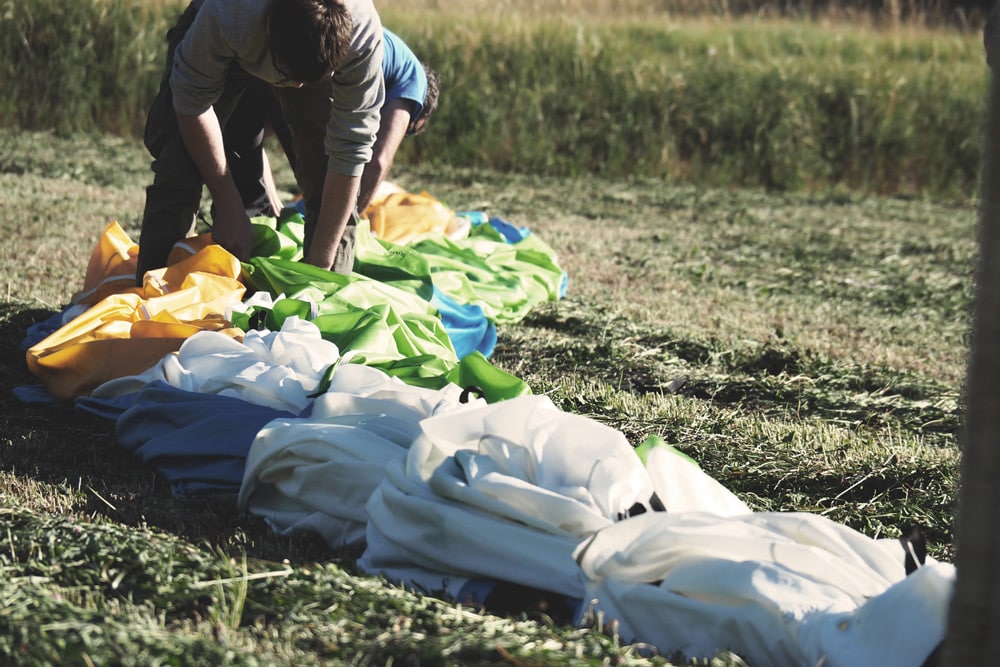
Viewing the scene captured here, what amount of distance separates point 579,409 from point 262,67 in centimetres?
155

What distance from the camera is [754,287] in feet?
21.2

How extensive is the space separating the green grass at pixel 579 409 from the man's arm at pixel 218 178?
854 millimetres

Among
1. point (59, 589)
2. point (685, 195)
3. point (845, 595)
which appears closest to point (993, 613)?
point (845, 595)

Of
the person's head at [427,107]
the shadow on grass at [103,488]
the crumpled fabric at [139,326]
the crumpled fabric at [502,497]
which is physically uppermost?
the person's head at [427,107]

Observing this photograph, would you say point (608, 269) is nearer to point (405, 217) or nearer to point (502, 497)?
point (405, 217)

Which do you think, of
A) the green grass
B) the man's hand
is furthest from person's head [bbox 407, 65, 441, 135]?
the man's hand

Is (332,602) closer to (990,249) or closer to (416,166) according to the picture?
(990,249)

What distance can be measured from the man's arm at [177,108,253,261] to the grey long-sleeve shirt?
61 millimetres

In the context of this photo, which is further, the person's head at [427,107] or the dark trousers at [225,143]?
the person's head at [427,107]

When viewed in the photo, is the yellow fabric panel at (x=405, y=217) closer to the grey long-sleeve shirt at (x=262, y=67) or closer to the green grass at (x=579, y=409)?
the green grass at (x=579, y=409)

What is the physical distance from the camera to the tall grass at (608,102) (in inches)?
445

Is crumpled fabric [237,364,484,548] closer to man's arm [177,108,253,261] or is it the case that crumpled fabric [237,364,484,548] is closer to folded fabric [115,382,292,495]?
folded fabric [115,382,292,495]

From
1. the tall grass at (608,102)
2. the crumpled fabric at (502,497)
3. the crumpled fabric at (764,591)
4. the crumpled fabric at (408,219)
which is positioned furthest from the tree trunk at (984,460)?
the tall grass at (608,102)

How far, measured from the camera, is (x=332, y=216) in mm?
4207
